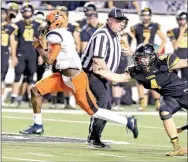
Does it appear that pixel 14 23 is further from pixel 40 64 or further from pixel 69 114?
pixel 69 114

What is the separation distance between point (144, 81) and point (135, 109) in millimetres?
6784

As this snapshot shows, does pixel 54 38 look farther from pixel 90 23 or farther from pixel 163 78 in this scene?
pixel 90 23

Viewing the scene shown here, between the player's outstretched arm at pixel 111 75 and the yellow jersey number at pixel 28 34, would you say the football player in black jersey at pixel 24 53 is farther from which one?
the player's outstretched arm at pixel 111 75

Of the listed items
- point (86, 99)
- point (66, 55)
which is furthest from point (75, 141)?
point (66, 55)

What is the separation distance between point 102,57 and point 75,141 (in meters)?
1.36

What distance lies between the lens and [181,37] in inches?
719

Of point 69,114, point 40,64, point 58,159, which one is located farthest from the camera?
point 40,64

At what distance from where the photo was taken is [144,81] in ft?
37.3

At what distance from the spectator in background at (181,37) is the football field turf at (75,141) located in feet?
6.30

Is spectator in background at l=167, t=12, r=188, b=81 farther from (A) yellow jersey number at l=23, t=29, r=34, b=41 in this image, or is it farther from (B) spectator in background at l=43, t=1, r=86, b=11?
(A) yellow jersey number at l=23, t=29, r=34, b=41

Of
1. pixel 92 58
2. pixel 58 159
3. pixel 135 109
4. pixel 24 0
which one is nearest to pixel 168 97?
pixel 92 58

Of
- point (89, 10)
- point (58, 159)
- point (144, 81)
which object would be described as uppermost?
point (89, 10)

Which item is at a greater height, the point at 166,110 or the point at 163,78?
the point at 163,78

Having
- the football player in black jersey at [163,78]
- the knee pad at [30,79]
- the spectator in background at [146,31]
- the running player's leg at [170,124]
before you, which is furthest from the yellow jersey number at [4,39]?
the running player's leg at [170,124]
